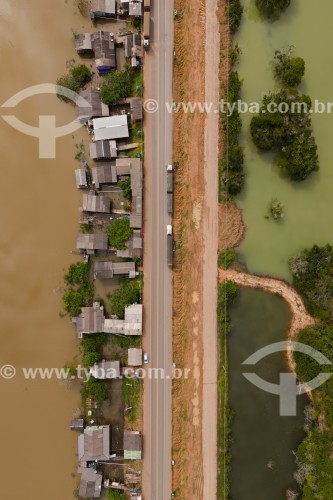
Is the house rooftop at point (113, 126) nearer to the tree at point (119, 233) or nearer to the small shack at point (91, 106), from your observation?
the small shack at point (91, 106)

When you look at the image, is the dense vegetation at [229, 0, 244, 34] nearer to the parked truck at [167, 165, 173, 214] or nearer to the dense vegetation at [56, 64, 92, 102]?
the dense vegetation at [56, 64, 92, 102]

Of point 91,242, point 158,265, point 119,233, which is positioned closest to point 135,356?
point 158,265

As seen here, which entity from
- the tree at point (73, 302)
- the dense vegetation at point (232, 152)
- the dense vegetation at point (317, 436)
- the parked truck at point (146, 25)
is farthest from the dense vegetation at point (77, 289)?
the parked truck at point (146, 25)

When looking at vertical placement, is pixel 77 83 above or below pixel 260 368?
above

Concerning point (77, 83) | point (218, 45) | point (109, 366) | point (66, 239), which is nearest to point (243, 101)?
point (218, 45)

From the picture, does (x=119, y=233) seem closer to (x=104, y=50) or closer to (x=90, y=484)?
(x=104, y=50)

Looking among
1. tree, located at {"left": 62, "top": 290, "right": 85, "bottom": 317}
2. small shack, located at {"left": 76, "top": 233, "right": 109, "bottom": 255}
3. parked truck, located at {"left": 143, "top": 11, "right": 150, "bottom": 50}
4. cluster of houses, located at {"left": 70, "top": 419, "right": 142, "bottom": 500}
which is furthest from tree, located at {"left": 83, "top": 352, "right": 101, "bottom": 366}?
parked truck, located at {"left": 143, "top": 11, "right": 150, "bottom": 50}

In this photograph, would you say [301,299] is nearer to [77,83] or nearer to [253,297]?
[253,297]
